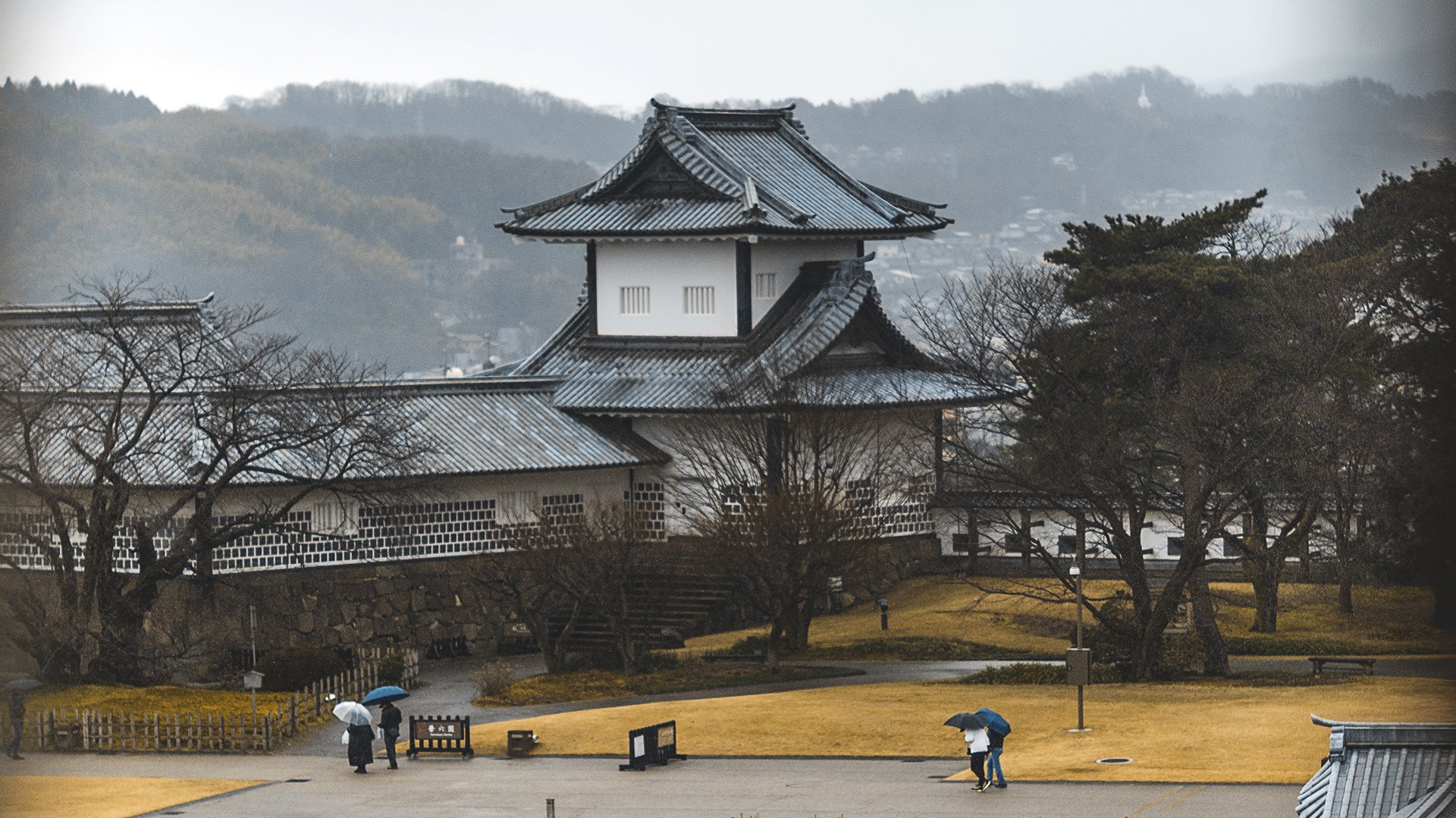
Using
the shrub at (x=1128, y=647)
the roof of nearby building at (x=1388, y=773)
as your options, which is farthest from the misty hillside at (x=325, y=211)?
the roof of nearby building at (x=1388, y=773)

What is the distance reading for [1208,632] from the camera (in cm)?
4012

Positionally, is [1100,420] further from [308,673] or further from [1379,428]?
[308,673]

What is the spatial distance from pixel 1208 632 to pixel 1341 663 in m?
2.79

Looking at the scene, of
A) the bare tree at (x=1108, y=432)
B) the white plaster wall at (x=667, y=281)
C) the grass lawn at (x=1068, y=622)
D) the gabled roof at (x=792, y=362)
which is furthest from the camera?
the white plaster wall at (x=667, y=281)

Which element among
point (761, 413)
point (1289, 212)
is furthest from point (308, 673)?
point (1289, 212)

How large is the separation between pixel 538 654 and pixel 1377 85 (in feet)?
112

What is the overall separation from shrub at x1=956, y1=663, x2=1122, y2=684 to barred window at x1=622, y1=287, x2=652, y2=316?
1551cm

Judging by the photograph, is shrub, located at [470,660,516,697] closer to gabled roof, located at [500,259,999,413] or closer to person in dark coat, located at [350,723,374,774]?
person in dark coat, located at [350,723,374,774]

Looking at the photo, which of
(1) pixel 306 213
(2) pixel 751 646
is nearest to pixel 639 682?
(2) pixel 751 646

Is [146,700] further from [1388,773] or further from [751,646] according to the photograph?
[1388,773]

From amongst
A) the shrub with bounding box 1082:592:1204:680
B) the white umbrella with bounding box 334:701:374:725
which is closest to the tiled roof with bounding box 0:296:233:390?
the white umbrella with bounding box 334:701:374:725

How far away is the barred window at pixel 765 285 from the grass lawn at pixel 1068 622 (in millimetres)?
8187

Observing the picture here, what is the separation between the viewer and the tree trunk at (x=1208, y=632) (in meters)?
40.1

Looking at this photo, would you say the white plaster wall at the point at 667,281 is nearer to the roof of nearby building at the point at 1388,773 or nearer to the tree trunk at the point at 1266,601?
the tree trunk at the point at 1266,601
